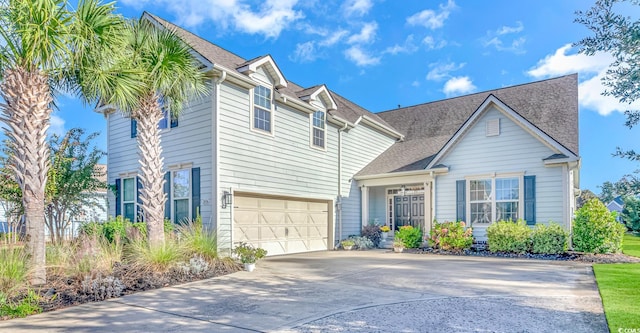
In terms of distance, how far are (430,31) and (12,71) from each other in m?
18.7

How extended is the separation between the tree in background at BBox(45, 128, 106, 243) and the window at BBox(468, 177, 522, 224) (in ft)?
46.7

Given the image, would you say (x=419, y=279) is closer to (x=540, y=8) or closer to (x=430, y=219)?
(x=430, y=219)

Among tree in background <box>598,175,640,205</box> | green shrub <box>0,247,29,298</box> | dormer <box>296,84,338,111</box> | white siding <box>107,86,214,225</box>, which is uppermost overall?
dormer <box>296,84,338,111</box>

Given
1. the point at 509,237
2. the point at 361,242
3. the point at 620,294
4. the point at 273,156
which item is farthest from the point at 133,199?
the point at 620,294

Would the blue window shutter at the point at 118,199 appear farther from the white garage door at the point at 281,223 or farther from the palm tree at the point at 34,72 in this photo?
the palm tree at the point at 34,72

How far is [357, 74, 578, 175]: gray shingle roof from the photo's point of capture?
1505cm

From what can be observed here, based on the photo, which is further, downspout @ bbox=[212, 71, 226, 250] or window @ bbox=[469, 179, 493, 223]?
window @ bbox=[469, 179, 493, 223]

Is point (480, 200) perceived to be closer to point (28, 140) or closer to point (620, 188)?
point (620, 188)

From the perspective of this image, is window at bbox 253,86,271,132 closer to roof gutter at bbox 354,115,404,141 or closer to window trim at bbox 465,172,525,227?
roof gutter at bbox 354,115,404,141

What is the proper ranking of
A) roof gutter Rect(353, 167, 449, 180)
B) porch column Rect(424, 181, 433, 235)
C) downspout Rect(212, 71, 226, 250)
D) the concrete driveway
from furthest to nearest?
porch column Rect(424, 181, 433, 235) → roof gutter Rect(353, 167, 449, 180) → downspout Rect(212, 71, 226, 250) → the concrete driveway

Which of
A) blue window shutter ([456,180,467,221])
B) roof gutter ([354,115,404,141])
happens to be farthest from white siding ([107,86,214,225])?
blue window shutter ([456,180,467,221])

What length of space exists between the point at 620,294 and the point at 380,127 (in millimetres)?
13663

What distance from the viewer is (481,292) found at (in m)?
7.08

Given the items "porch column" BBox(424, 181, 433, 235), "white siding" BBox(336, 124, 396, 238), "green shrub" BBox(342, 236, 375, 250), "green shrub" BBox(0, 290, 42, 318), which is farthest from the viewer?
→ "white siding" BBox(336, 124, 396, 238)
